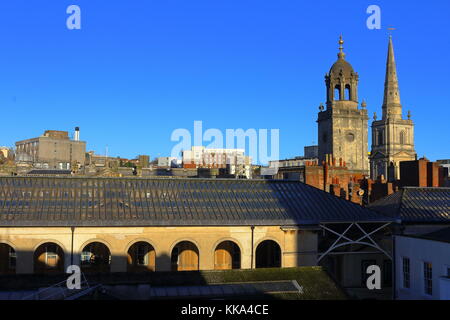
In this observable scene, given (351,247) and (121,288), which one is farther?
(351,247)

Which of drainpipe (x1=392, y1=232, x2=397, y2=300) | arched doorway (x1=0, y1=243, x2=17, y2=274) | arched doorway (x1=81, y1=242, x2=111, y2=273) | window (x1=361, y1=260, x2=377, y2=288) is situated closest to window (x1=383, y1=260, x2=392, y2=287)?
window (x1=361, y1=260, x2=377, y2=288)

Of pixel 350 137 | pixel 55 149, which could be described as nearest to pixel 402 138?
pixel 350 137

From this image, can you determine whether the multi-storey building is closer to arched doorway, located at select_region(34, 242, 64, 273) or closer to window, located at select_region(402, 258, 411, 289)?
arched doorway, located at select_region(34, 242, 64, 273)

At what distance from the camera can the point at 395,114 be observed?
12975 cm

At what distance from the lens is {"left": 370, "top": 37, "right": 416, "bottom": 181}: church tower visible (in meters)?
126

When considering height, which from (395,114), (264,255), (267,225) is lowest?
(264,255)

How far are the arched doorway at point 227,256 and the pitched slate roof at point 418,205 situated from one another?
9.02m

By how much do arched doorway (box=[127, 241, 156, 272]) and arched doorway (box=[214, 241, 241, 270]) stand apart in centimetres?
352

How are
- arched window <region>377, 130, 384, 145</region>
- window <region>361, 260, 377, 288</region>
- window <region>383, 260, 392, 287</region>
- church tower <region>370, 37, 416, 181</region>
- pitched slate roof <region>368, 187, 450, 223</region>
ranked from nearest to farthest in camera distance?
pitched slate roof <region>368, 187, 450, 223</region>
window <region>361, 260, 377, 288</region>
window <region>383, 260, 392, 287</region>
church tower <region>370, 37, 416, 181</region>
arched window <region>377, 130, 384, 145</region>

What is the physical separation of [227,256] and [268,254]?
2.68 m

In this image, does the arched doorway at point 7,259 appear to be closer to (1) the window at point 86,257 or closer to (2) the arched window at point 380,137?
(1) the window at point 86,257
